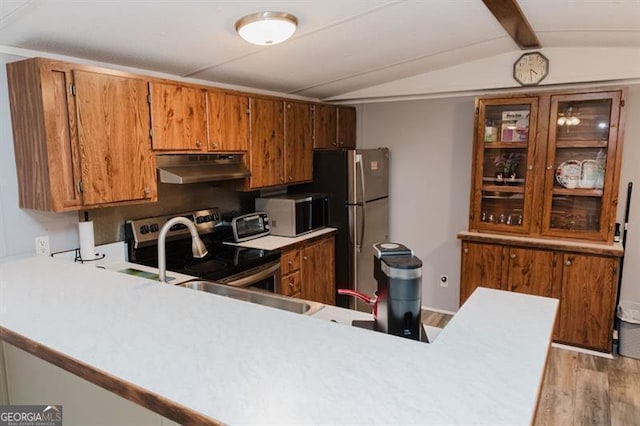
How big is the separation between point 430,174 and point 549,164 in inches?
44.8

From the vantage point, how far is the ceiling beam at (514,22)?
230cm

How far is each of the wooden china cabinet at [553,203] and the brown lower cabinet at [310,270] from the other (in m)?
1.17

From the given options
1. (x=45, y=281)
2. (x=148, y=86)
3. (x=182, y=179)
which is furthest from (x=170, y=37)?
(x=45, y=281)

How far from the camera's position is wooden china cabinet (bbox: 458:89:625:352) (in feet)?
10.7

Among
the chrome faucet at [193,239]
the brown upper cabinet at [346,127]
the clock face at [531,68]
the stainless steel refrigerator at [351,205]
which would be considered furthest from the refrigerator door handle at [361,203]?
the chrome faucet at [193,239]

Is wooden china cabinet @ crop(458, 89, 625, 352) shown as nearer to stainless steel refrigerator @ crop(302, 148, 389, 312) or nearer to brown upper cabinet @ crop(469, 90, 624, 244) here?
brown upper cabinet @ crop(469, 90, 624, 244)

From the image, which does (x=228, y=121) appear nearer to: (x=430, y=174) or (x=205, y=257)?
(x=205, y=257)

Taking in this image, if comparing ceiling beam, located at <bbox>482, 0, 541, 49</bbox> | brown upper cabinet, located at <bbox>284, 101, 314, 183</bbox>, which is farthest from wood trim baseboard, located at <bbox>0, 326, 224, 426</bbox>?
brown upper cabinet, located at <bbox>284, 101, 314, 183</bbox>

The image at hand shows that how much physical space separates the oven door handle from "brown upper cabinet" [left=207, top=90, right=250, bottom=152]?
35.2 inches

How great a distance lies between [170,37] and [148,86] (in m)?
0.41

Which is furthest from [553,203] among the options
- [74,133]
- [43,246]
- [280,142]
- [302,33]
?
[43,246]

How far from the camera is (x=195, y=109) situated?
285cm

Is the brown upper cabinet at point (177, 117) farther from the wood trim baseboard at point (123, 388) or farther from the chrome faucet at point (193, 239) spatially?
the wood trim baseboard at point (123, 388)

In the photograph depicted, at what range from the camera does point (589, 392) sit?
2.89 metres
